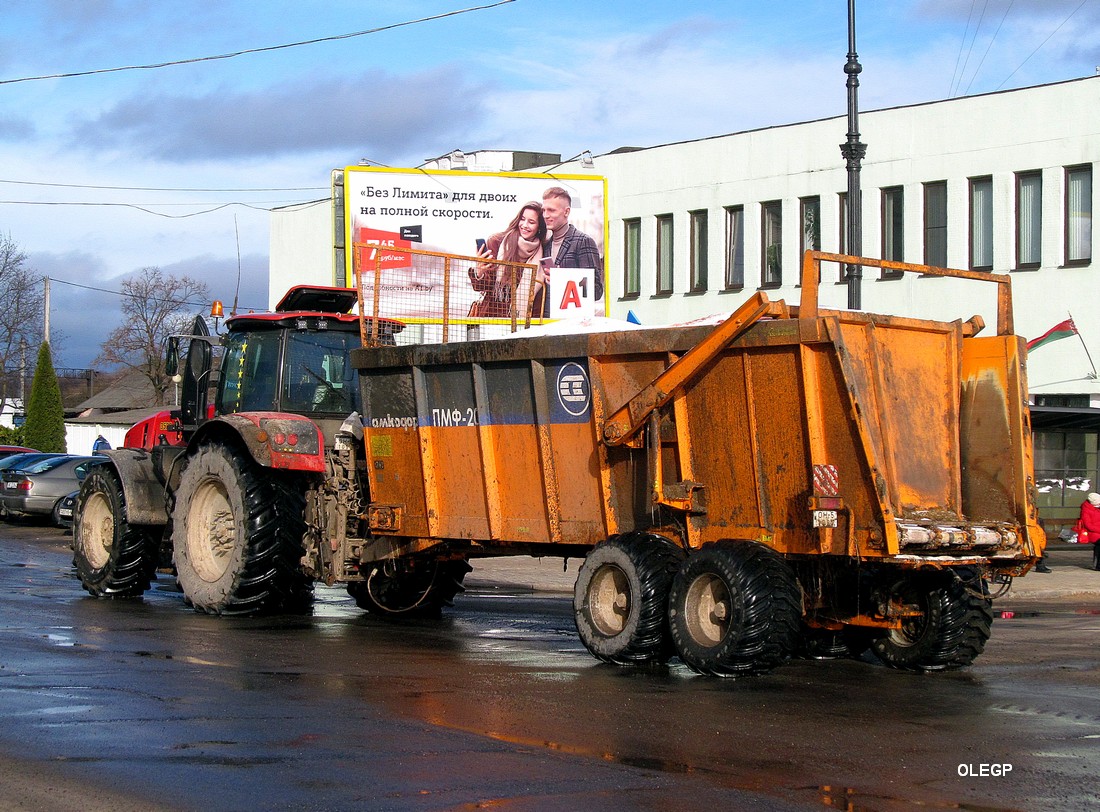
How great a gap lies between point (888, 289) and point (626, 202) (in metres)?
7.40

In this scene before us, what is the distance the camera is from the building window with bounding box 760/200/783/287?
31203 mm

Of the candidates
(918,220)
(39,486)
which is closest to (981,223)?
(918,220)

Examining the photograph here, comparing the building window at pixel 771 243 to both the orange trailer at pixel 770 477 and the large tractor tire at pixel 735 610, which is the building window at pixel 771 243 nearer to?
the orange trailer at pixel 770 477

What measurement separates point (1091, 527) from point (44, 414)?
3737 cm

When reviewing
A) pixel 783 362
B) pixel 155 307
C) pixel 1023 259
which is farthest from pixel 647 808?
pixel 155 307

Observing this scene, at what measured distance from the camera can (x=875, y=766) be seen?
6.55m

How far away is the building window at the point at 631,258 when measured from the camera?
34.0 metres

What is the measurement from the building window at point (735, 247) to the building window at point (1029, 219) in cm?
654

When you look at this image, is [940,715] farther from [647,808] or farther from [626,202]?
[626,202]

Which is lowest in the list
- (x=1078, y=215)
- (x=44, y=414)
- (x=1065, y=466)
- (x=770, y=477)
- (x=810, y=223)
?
(x=1065, y=466)

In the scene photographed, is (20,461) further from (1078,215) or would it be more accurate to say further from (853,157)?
(1078,215)

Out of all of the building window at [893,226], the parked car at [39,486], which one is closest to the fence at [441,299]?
the building window at [893,226]

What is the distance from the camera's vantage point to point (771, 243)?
3133 centimetres

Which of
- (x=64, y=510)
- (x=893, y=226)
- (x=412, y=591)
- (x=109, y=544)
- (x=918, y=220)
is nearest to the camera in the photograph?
(x=412, y=591)
